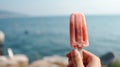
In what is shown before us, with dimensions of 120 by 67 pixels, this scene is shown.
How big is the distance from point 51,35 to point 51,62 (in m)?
0.51

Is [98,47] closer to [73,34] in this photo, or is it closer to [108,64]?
[108,64]

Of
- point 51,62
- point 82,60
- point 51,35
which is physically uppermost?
point 51,35

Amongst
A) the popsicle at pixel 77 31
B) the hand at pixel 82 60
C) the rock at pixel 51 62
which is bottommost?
the rock at pixel 51 62

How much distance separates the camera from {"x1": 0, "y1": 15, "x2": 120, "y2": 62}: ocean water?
4027 mm

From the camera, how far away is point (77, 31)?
0.71 metres

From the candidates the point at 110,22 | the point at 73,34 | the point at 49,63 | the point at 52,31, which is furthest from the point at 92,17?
the point at 73,34

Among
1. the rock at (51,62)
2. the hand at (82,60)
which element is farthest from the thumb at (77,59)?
the rock at (51,62)

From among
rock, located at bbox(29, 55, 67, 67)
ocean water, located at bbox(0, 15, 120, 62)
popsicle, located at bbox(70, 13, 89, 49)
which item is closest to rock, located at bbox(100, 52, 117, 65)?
→ ocean water, located at bbox(0, 15, 120, 62)

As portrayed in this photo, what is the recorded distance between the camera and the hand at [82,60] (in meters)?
0.66

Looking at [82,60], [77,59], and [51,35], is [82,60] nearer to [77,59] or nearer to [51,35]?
[77,59]

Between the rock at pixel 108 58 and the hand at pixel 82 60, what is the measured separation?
3074mm

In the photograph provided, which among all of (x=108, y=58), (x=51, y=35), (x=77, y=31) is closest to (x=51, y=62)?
(x=51, y=35)

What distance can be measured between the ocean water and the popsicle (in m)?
3.23

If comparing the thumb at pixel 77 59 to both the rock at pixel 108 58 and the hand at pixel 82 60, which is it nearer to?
the hand at pixel 82 60
